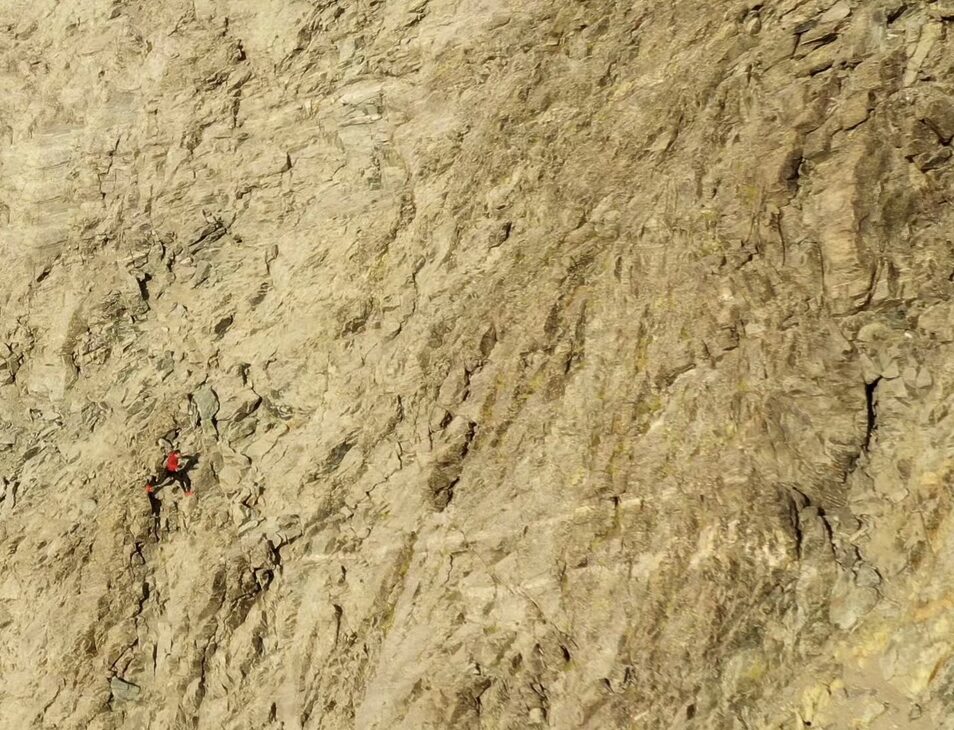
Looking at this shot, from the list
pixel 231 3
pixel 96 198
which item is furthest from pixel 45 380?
pixel 231 3

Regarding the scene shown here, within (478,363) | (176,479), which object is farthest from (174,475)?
(478,363)

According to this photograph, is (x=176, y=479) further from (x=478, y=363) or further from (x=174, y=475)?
(x=478, y=363)

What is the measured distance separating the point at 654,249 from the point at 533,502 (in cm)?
263

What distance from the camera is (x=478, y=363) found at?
25.2 feet

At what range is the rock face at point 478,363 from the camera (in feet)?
21.9

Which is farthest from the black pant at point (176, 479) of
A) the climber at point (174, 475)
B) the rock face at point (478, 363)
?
the rock face at point (478, 363)

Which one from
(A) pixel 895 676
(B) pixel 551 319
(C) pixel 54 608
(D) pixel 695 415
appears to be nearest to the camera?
(A) pixel 895 676

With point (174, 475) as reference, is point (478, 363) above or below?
below

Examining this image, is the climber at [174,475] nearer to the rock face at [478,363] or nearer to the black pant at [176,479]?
the black pant at [176,479]

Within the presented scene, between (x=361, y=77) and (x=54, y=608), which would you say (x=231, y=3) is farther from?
(x=54, y=608)

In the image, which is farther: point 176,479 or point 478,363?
point 176,479

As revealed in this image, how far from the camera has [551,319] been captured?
752cm

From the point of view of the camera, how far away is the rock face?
21.9 feet

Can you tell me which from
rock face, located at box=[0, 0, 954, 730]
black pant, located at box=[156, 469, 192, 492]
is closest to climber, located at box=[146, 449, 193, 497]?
black pant, located at box=[156, 469, 192, 492]
